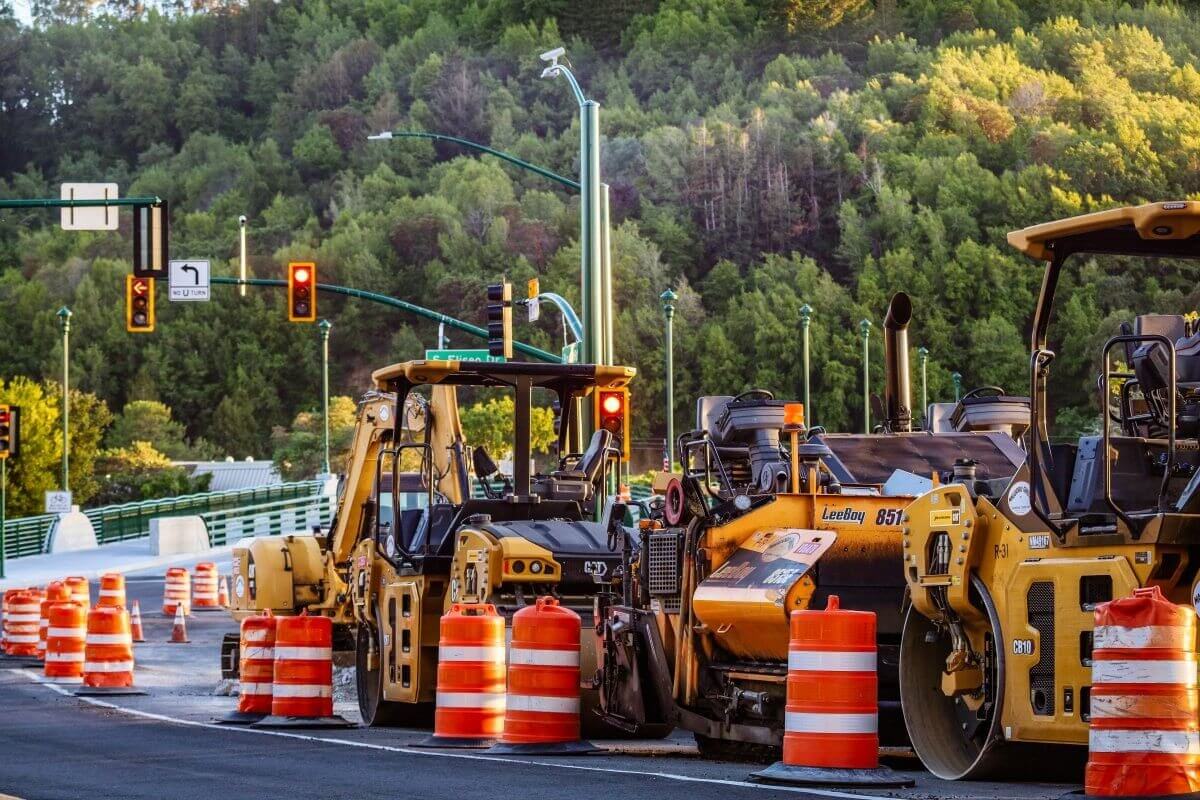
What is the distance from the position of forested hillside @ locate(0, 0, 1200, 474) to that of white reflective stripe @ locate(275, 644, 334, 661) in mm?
57787

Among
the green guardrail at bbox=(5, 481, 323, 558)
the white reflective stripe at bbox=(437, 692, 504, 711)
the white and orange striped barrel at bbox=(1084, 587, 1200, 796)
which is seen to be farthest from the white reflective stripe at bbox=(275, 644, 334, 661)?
the green guardrail at bbox=(5, 481, 323, 558)

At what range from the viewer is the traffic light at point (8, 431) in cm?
4759

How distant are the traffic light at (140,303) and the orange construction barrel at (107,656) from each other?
15.3 m

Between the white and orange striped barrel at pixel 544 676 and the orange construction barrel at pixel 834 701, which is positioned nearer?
the orange construction barrel at pixel 834 701

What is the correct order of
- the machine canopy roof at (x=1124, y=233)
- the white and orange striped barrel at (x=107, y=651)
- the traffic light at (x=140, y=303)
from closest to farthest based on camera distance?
1. the machine canopy roof at (x=1124, y=233)
2. the white and orange striped barrel at (x=107, y=651)
3. the traffic light at (x=140, y=303)

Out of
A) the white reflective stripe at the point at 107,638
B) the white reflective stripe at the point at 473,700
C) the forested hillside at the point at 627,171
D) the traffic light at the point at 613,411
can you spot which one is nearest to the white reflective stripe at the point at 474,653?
the white reflective stripe at the point at 473,700

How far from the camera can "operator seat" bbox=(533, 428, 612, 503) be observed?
1936 centimetres

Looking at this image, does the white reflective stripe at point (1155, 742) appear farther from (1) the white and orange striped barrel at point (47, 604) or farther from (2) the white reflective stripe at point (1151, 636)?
(1) the white and orange striped barrel at point (47, 604)

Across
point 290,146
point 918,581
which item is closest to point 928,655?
point 918,581

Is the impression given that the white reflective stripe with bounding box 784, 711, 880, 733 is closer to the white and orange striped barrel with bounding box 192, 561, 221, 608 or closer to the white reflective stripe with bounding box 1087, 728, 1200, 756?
the white reflective stripe with bounding box 1087, 728, 1200, 756

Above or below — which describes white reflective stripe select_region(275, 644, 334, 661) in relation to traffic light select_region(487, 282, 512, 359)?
below

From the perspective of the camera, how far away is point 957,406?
17.7m

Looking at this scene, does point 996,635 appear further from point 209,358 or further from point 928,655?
point 209,358

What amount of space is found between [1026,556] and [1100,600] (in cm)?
62
